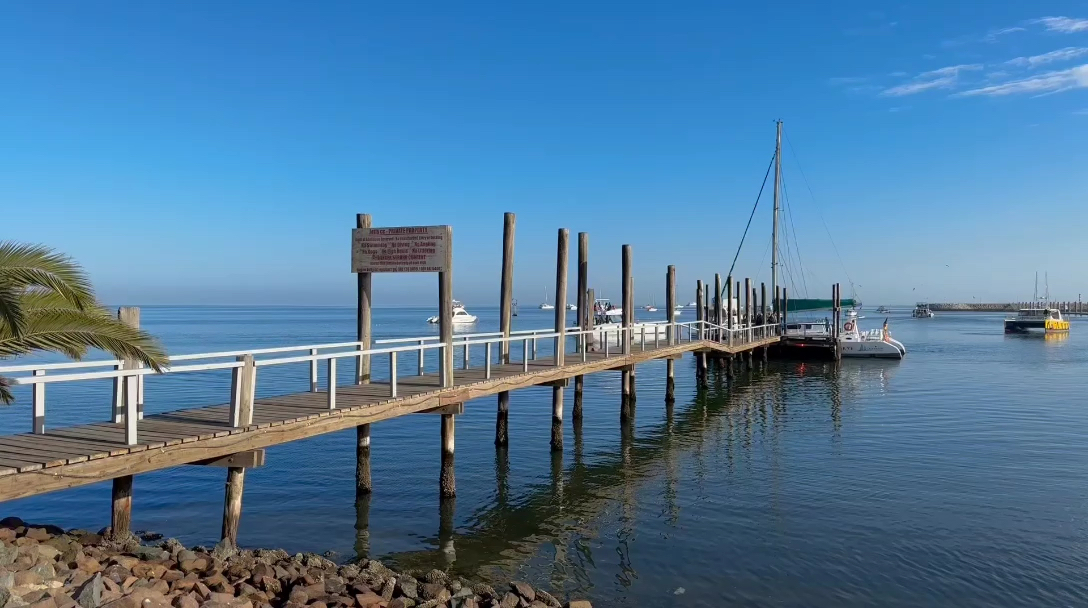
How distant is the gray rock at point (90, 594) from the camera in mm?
6797

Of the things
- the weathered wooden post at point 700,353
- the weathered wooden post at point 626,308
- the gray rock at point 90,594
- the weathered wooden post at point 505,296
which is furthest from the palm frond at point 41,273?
the weathered wooden post at point 700,353

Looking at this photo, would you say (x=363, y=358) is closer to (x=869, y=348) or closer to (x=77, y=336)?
(x=77, y=336)

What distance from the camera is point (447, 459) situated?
1439 centimetres

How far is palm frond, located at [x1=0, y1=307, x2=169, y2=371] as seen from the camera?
8.18 metres

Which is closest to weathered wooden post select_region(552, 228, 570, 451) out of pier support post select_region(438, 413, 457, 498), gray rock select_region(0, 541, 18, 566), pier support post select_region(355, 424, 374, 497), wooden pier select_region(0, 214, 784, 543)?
wooden pier select_region(0, 214, 784, 543)

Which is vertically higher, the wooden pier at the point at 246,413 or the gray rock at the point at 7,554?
the wooden pier at the point at 246,413

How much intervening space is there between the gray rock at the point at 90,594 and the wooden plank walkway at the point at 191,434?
1.11 meters

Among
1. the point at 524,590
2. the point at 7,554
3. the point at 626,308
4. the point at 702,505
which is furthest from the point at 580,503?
the point at 626,308

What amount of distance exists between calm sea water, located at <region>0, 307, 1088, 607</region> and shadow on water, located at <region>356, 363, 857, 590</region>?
60 mm

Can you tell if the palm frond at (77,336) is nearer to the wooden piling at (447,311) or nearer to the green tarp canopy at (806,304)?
the wooden piling at (447,311)

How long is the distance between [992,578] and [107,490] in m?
14.8

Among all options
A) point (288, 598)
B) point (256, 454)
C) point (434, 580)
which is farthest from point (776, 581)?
point (256, 454)

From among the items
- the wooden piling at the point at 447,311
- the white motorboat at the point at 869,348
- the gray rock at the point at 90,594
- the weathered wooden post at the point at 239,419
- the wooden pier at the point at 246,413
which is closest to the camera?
the gray rock at the point at 90,594

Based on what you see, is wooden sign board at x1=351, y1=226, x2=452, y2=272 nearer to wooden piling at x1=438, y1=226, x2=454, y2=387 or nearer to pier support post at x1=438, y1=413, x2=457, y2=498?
wooden piling at x1=438, y1=226, x2=454, y2=387
